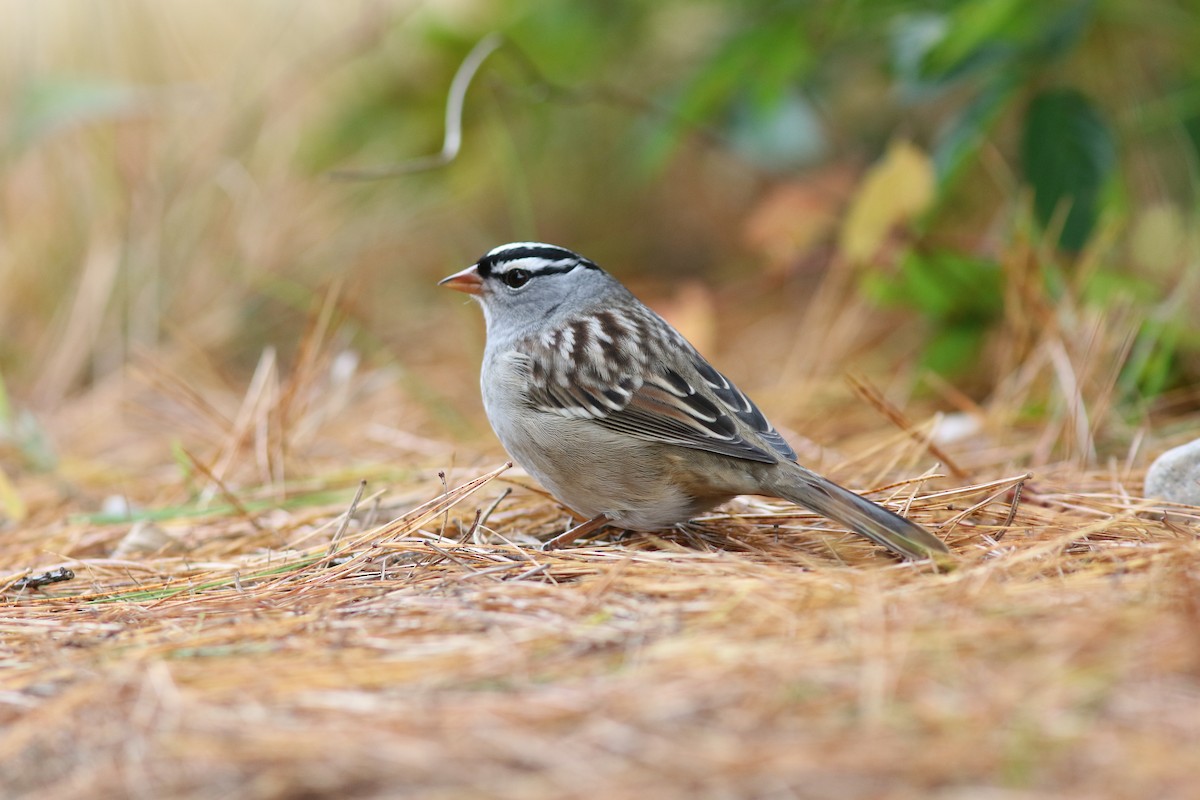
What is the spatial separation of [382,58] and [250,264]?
4.63 ft

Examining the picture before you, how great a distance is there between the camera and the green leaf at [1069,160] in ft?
13.5

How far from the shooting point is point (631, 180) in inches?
276

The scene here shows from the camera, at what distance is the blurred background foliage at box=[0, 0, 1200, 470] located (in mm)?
4379

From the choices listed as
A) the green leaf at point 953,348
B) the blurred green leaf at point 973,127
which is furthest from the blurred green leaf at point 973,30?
the green leaf at point 953,348

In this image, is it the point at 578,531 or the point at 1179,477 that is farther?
the point at 578,531

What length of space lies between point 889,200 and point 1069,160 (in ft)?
2.14

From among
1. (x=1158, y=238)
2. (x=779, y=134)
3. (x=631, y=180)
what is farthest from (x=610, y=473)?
(x=631, y=180)

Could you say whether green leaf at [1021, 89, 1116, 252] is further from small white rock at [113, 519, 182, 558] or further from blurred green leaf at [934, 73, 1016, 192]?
small white rock at [113, 519, 182, 558]

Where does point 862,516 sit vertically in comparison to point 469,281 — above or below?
below

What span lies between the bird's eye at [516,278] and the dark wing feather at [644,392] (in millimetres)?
323

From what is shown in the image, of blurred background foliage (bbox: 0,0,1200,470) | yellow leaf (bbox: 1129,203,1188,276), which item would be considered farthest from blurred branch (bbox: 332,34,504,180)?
yellow leaf (bbox: 1129,203,1188,276)

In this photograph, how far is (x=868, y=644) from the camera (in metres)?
1.97

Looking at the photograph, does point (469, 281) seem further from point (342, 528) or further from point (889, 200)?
point (889, 200)

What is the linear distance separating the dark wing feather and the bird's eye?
0.32 metres
